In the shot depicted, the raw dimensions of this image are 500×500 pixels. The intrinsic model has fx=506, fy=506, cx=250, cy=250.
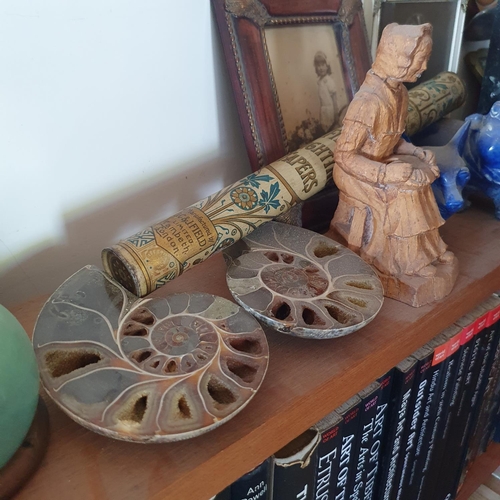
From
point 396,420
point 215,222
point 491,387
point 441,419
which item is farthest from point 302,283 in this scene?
point 491,387

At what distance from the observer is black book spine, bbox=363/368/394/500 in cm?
57

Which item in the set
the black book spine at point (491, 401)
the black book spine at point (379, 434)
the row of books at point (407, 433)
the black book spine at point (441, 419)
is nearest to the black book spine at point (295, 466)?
the row of books at point (407, 433)

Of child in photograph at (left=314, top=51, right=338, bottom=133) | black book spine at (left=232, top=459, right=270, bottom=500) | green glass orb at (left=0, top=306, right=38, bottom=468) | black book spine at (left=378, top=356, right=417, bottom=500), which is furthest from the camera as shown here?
child in photograph at (left=314, top=51, right=338, bottom=133)

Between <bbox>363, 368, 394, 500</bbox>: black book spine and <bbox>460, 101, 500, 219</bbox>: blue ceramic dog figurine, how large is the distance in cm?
31

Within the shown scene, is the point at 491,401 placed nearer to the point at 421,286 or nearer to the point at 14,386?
the point at 421,286

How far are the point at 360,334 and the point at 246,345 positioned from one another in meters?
0.13

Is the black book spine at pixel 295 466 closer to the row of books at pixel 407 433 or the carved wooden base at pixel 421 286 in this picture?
the row of books at pixel 407 433

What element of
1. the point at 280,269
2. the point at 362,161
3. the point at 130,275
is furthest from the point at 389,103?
the point at 130,275

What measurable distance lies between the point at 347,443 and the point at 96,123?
44cm

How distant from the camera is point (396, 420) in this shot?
60 centimetres

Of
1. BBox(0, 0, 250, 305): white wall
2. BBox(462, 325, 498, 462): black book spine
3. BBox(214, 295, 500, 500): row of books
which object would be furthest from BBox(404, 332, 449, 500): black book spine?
BBox(0, 0, 250, 305): white wall

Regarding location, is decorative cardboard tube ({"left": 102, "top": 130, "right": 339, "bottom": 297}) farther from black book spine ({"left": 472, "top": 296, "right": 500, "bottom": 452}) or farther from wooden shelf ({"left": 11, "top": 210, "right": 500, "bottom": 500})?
black book spine ({"left": 472, "top": 296, "right": 500, "bottom": 452})

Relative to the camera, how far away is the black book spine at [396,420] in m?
0.57

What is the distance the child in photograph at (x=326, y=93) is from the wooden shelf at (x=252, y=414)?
0.25 metres
